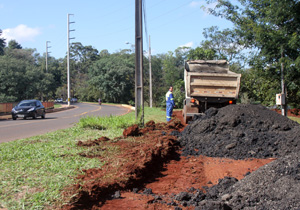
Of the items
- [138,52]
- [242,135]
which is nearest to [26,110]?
[138,52]

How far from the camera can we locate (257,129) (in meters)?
8.76

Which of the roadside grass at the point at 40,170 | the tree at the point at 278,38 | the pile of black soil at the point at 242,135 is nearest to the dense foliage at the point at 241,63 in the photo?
the tree at the point at 278,38

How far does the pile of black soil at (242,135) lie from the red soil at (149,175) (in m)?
0.35

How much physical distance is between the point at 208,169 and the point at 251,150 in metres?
1.53

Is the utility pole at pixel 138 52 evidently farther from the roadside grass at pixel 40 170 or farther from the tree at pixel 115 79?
the tree at pixel 115 79

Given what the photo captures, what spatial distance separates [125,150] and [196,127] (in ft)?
10.1

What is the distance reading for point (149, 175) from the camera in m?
6.11

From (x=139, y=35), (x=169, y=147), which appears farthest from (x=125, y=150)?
(x=139, y=35)

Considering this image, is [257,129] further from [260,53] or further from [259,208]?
[260,53]

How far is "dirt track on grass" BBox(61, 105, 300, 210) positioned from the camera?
4.19 meters

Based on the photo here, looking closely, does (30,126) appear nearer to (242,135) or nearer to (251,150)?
(242,135)

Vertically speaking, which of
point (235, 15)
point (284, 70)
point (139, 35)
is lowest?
point (284, 70)

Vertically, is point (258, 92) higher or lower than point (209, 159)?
higher

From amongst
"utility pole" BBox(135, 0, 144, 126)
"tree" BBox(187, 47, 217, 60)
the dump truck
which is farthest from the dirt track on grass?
"tree" BBox(187, 47, 217, 60)
